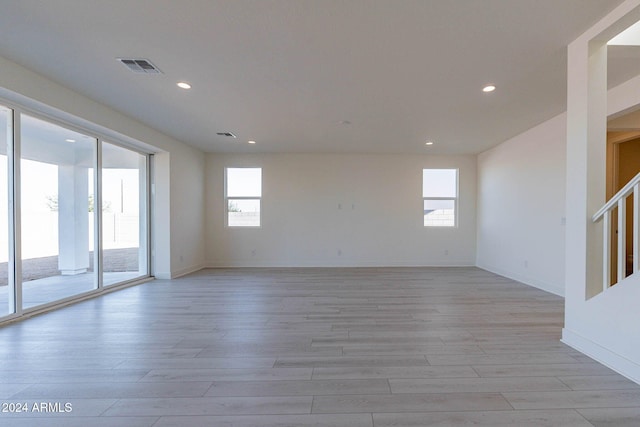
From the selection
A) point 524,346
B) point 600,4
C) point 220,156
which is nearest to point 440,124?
point 600,4

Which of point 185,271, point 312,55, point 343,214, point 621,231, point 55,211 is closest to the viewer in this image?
point 621,231

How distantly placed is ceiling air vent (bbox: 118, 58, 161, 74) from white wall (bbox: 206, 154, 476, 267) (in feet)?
12.6

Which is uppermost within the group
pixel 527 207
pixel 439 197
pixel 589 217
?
pixel 439 197

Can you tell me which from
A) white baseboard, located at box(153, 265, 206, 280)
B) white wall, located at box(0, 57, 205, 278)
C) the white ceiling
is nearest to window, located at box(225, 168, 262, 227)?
white wall, located at box(0, 57, 205, 278)

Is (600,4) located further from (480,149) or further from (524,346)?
(480,149)

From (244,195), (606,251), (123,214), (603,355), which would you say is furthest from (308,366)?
(244,195)

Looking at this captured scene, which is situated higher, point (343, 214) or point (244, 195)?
point (244, 195)

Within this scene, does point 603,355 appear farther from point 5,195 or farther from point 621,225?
point 5,195

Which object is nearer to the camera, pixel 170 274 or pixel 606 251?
pixel 606 251

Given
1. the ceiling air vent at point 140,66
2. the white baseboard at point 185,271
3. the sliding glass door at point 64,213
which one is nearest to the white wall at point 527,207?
the ceiling air vent at point 140,66

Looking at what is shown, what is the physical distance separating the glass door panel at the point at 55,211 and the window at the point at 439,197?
6.48 meters

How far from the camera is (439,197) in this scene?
22.2ft

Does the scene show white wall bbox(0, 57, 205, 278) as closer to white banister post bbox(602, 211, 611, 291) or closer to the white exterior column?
the white exterior column

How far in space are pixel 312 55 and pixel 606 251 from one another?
295 cm
